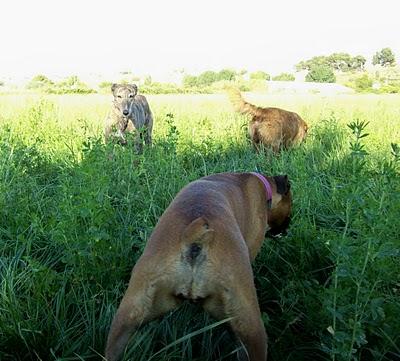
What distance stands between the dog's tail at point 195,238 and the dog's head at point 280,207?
167cm

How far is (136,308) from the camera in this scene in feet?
7.02

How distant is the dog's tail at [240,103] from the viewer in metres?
8.08

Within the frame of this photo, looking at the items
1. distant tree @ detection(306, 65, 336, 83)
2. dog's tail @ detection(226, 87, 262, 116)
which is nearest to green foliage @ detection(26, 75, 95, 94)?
dog's tail @ detection(226, 87, 262, 116)

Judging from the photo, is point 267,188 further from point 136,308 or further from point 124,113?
point 124,113

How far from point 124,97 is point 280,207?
4820mm

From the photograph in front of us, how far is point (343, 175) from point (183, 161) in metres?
1.88

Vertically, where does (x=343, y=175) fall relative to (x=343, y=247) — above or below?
below

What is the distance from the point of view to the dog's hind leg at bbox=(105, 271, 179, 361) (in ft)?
7.00

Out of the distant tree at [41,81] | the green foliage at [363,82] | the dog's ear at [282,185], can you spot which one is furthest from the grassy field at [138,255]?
the green foliage at [363,82]

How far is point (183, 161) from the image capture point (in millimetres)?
6227

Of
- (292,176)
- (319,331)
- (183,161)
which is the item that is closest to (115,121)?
(183,161)

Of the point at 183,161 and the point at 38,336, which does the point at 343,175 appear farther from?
the point at 38,336

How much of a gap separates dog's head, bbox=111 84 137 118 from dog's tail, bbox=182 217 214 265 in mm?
5840

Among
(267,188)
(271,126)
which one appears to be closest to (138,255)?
(267,188)
